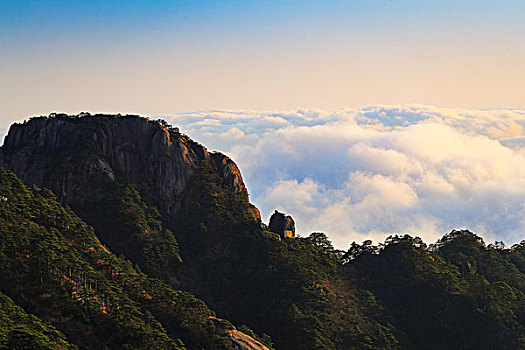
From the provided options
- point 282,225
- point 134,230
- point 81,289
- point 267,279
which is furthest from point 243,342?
point 282,225

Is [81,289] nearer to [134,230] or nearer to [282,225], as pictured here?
[134,230]

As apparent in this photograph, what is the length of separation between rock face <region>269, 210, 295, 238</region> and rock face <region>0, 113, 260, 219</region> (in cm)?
447

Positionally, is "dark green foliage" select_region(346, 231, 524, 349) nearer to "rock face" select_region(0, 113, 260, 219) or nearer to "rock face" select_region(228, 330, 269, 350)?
"rock face" select_region(228, 330, 269, 350)

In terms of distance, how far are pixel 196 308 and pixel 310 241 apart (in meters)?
40.1

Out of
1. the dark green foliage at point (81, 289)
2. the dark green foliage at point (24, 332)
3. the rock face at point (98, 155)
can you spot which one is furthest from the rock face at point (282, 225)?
the dark green foliage at point (24, 332)

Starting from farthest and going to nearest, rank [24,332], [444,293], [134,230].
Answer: [444,293]
[134,230]
[24,332]

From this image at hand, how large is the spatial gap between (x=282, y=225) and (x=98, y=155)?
4044 centimetres

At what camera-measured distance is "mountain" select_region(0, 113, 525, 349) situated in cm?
6531

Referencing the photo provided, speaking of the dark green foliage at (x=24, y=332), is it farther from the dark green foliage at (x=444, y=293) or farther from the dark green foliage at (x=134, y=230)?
the dark green foliage at (x=444, y=293)

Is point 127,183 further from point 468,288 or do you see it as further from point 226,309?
point 468,288

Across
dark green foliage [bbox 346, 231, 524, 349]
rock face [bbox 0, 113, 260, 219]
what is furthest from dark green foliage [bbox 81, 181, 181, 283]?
dark green foliage [bbox 346, 231, 524, 349]

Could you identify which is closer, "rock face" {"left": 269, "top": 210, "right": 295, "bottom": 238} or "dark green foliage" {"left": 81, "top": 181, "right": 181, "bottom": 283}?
"dark green foliage" {"left": 81, "top": 181, "right": 181, "bottom": 283}

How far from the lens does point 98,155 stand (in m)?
99.4

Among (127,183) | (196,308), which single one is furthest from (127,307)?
(127,183)
